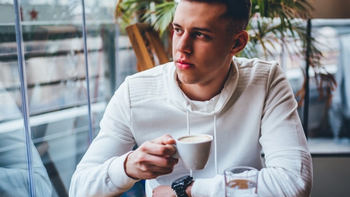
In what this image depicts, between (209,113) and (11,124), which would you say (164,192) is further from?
(11,124)

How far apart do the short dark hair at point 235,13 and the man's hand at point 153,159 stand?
552 mm

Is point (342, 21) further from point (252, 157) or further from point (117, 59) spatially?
point (252, 157)

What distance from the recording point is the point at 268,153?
1.28m

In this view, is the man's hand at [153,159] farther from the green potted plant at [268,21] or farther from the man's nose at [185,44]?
the green potted plant at [268,21]

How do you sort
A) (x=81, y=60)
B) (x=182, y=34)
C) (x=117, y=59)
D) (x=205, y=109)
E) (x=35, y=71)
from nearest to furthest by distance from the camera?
(x=182, y=34)
(x=205, y=109)
(x=35, y=71)
(x=81, y=60)
(x=117, y=59)

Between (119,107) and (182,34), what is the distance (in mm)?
380

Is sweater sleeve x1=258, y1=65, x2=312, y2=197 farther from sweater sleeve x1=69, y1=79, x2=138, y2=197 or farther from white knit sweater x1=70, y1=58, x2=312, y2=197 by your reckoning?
sweater sleeve x1=69, y1=79, x2=138, y2=197

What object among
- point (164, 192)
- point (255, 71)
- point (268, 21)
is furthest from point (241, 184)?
point (268, 21)

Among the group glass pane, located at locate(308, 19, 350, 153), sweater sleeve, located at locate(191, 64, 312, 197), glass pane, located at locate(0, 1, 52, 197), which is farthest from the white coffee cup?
glass pane, located at locate(308, 19, 350, 153)

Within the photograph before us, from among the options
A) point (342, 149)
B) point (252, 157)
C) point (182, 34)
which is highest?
point (182, 34)

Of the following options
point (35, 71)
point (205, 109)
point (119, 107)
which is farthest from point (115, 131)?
point (35, 71)

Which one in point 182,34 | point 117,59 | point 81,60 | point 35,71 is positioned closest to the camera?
point 182,34

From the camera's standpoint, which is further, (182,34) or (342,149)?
(342,149)

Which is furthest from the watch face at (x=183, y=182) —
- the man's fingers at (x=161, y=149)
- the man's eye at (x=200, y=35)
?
the man's eye at (x=200, y=35)
